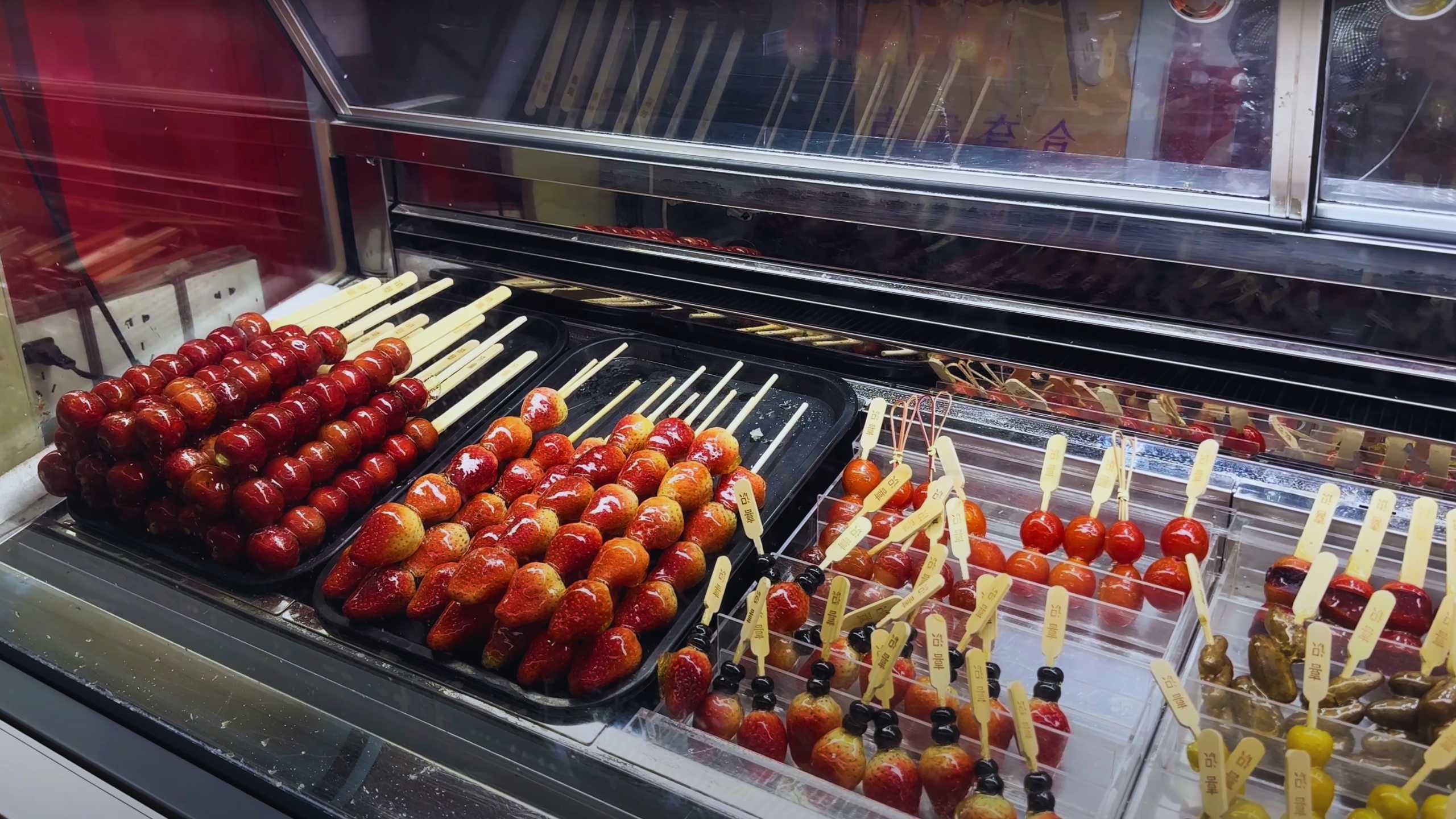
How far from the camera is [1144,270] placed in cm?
201

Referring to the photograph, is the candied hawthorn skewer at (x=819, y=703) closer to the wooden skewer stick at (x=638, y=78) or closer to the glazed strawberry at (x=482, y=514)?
the glazed strawberry at (x=482, y=514)

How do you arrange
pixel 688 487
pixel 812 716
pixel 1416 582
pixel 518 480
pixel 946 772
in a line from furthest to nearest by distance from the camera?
1. pixel 518 480
2. pixel 688 487
3. pixel 1416 582
4. pixel 812 716
5. pixel 946 772

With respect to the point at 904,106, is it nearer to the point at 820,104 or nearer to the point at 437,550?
the point at 820,104

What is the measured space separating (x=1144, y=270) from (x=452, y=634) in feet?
4.78

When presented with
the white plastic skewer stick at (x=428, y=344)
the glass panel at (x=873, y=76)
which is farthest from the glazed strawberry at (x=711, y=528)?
the white plastic skewer stick at (x=428, y=344)

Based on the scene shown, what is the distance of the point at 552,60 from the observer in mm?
2617

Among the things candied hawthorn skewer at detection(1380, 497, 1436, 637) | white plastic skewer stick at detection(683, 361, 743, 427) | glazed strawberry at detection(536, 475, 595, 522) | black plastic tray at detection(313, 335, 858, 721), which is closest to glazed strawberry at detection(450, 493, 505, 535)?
glazed strawberry at detection(536, 475, 595, 522)

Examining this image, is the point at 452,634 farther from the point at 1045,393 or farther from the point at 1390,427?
the point at 1390,427

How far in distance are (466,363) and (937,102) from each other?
1301 millimetres

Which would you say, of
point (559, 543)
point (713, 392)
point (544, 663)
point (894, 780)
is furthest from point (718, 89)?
point (894, 780)

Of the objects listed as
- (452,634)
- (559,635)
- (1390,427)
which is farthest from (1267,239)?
(452,634)

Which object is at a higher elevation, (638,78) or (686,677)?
(638,78)

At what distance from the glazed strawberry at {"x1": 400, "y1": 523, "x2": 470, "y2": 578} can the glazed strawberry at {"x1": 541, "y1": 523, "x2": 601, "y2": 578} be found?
0.70 ft

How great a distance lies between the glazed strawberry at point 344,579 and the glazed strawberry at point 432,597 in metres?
0.14
